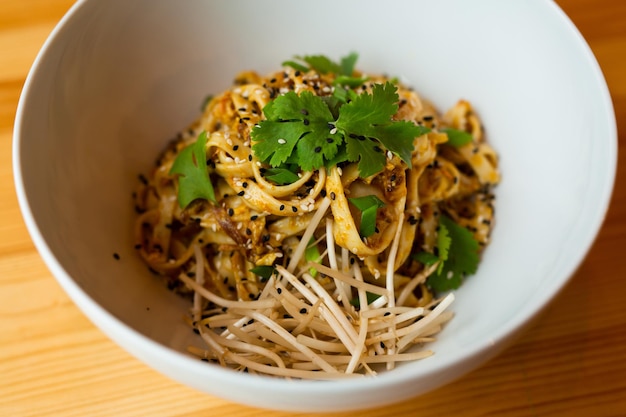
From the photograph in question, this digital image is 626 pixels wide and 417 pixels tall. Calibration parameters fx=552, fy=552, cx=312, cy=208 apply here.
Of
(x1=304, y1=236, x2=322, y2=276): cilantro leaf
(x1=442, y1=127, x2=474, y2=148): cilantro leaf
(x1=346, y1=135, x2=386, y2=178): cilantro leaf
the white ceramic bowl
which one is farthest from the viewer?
(x1=442, y1=127, x2=474, y2=148): cilantro leaf

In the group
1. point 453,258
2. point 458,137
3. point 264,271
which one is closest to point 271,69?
point 458,137

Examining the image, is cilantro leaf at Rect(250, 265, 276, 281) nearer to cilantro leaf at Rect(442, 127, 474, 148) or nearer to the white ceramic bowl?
the white ceramic bowl

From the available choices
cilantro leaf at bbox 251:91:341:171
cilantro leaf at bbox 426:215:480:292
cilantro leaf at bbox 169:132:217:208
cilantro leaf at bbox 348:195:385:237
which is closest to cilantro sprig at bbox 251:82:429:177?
cilantro leaf at bbox 251:91:341:171

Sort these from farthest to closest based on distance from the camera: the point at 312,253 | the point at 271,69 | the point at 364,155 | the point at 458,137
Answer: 1. the point at 271,69
2. the point at 458,137
3. the point at 312,253
4. the point at 364,155

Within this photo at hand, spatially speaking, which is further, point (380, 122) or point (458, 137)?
point (458, 137)

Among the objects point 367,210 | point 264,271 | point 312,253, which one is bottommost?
point 264,271

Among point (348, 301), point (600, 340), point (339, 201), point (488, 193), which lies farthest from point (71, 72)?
point (600, 340)

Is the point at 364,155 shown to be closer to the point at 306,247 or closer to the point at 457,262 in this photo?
the point at 306,247

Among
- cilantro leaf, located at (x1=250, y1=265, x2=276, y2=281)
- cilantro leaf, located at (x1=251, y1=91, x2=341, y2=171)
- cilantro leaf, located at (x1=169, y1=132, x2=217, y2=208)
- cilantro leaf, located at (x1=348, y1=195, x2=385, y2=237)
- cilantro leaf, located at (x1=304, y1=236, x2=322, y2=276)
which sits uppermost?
cilantro leaf, located at (x1=251, y1=91, x2=341, y2=171)
